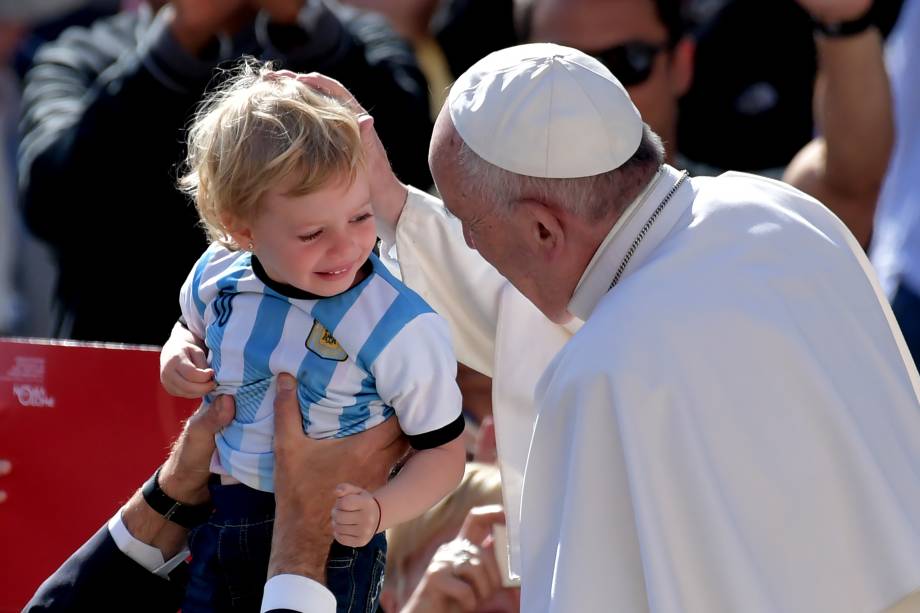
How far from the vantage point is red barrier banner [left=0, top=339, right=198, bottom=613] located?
11.3 ft

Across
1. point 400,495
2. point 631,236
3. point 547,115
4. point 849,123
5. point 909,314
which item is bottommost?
point 909,314

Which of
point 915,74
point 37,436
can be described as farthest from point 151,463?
point 915,74

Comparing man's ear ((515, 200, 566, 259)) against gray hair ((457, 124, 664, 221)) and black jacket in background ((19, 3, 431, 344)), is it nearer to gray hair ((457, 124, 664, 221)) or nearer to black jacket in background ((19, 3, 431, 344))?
gray hair ((457, 124, 664, 221))

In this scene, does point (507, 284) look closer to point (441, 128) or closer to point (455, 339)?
point (455, 339)

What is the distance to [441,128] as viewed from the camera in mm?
3016

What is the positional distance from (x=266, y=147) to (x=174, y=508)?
811 mm

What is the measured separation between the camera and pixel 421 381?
2.73 meters

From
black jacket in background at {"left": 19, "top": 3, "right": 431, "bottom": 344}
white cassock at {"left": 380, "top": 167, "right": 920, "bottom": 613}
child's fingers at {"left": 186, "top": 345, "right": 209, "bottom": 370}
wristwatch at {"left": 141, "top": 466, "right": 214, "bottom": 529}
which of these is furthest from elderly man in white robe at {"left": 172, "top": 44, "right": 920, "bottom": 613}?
black jacket in background at {"left": 19, "top": 3, "right": 431, "bottom": 344}

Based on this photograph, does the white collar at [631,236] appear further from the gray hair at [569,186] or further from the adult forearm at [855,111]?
the adult forearm at [855,111]

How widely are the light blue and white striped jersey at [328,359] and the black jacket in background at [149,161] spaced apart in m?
1.59

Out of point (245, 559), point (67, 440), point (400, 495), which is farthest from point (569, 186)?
point (67, 440)

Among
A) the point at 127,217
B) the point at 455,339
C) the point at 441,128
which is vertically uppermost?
the point at 441,128

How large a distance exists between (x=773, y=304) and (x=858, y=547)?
1.52 ft

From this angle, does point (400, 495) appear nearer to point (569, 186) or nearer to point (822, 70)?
point (569, 186)
